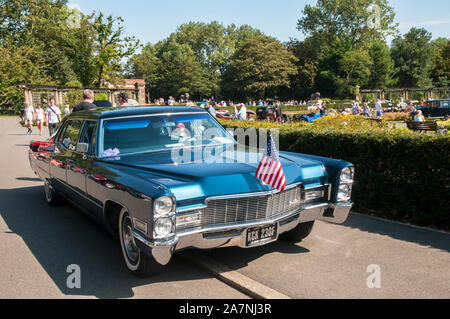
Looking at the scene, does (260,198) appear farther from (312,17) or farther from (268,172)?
(312,17)

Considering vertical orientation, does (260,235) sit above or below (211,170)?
below

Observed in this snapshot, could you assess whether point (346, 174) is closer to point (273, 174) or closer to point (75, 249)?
point (273, 174)

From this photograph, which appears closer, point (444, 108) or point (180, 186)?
point (180, 186)

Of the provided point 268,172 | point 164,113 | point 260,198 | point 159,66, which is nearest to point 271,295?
point 260,198

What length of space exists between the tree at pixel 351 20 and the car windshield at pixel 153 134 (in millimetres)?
79112

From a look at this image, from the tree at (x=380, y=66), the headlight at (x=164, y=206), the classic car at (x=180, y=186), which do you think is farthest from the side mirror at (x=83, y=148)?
the tree at (x=380, y=66)

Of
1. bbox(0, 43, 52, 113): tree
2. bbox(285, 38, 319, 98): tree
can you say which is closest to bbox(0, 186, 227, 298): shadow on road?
bbox(0, 43, 52, 113): tree

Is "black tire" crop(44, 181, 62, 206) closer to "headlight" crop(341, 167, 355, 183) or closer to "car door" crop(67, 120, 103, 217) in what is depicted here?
"car door" crop(67, 120, 103, 217)

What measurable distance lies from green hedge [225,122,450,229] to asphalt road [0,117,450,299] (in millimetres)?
415

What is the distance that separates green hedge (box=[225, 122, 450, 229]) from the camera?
577cm

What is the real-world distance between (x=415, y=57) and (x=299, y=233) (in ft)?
288

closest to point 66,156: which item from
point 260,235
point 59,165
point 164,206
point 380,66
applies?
point 59,165

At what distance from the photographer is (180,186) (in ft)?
12.3

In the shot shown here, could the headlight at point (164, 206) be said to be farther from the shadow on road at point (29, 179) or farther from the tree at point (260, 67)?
the tree at point (260, 67)
